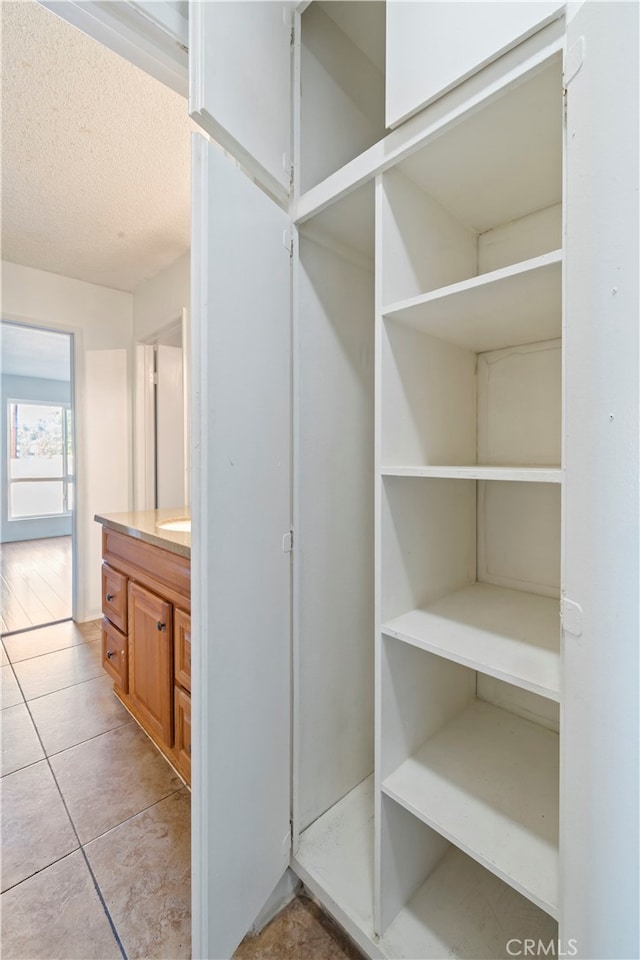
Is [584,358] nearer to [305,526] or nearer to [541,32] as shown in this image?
[541,32]

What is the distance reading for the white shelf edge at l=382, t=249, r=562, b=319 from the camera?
0.64 metres

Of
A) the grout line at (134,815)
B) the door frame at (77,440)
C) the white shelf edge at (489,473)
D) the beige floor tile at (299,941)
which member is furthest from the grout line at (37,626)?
the white shelf edge at (489,473)

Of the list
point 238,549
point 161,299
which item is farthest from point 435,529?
point 161,299

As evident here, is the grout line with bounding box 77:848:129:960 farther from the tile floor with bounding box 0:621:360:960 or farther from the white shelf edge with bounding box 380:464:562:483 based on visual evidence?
the white shelf edge with bounding box 380:464:562:483

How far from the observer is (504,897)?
3.27ft

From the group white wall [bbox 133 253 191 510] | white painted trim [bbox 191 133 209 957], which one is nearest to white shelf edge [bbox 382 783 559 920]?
white painted trim [bbox 191 133 209 957]

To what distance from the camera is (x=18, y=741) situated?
177 centimetres

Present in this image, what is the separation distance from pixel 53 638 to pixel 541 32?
3508mm

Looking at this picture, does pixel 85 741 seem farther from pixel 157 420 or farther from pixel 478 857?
pixel 157 420

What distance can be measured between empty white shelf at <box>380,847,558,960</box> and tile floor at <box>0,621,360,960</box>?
0.20m

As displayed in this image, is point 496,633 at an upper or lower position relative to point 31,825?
upper

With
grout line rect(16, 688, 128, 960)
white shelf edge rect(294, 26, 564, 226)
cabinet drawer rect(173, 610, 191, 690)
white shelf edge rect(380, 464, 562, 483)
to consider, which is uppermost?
white shelf edge rect(294, 26, 564, 226)

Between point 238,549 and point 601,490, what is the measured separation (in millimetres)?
675

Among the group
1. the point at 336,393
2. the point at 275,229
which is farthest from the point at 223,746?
the point at 275,229
